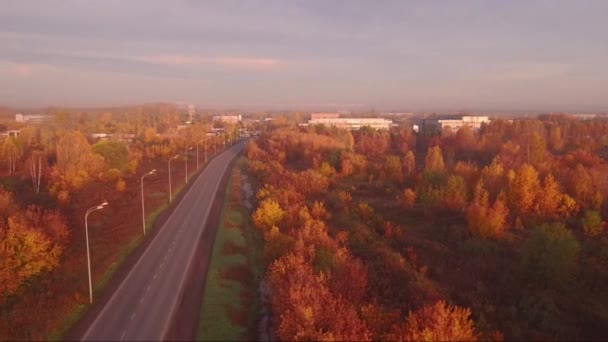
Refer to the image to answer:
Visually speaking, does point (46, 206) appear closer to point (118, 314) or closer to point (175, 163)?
point (118, 314)

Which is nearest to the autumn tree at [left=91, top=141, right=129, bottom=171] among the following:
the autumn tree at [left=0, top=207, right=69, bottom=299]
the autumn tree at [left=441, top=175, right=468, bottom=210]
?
the autumn tree at [left=0, top=207, right=69, bottom=299]

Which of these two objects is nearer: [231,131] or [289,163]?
[289,163]

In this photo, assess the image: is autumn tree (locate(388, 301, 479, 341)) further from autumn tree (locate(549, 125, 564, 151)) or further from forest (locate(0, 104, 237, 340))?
autumn tree (locate(549, 125, 564, 151))

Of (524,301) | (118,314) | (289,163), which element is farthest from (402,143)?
(118,314)

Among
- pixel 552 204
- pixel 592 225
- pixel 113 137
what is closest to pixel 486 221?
pixel 592 225

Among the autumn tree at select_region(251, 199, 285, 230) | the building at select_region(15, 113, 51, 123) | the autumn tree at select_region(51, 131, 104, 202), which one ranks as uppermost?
the building at select_region(15, 113, 51, 123)

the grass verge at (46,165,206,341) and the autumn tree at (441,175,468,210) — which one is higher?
the autumn tree at (441,175,468,210)
